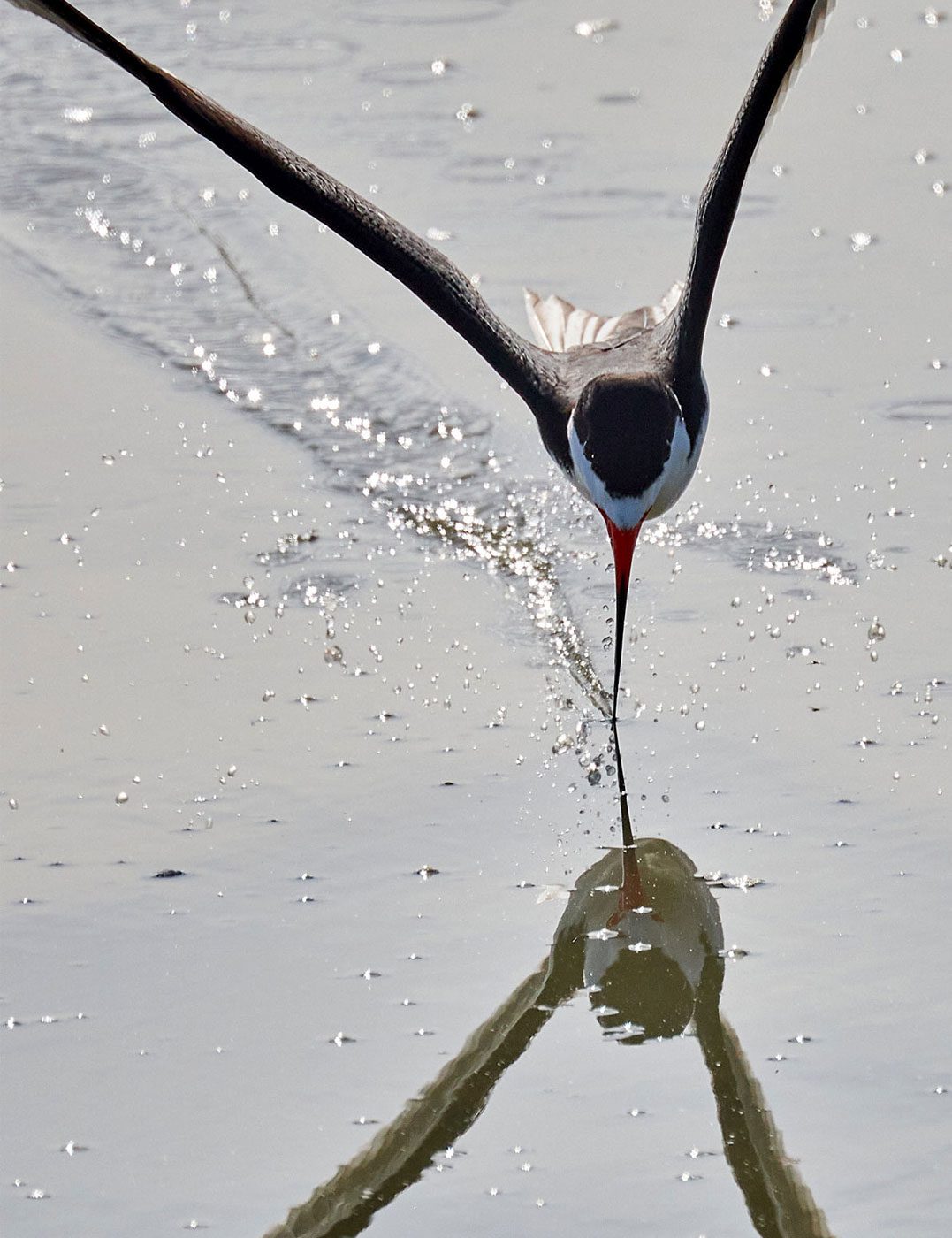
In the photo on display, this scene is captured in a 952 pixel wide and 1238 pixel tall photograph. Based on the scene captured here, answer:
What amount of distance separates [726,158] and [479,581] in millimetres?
1255

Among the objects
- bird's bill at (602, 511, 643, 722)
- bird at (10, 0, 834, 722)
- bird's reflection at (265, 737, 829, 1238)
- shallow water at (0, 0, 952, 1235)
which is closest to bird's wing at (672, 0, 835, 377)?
bird at (10, 0, 834, 722)

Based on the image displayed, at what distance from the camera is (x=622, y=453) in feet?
15.2

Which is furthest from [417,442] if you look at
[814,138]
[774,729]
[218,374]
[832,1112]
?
[832,1112]

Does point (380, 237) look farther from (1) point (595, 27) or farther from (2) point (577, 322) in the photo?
(1) point (595, 27)

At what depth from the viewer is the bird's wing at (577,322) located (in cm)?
627

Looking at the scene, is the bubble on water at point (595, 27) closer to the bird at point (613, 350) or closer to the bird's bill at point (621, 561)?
the bird at point (613, 350)

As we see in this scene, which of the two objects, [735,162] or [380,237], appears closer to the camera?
[735,162]

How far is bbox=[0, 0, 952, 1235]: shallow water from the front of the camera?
3.19m

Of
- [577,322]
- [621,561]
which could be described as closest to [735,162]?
[621,561]

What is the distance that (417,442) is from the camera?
618 cm

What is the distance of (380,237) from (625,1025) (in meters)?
2.58

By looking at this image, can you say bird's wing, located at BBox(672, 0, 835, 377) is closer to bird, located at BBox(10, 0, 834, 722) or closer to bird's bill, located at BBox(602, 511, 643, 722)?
bird, located at BBox(10, 0, 834, 722)

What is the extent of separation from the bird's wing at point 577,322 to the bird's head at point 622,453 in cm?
139

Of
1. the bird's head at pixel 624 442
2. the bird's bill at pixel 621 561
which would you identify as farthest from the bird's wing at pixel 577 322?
the bird's bill at pixel 621 561
